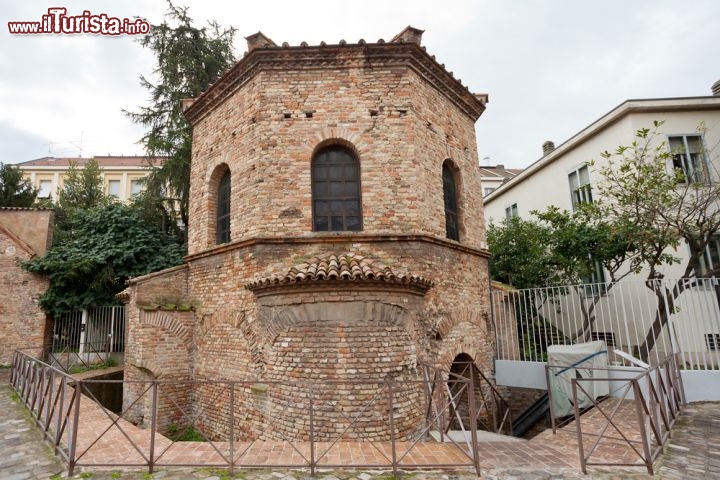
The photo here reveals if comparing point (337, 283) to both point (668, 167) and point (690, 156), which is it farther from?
point (690, 156)

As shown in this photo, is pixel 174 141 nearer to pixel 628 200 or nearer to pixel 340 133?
pixel 340 133

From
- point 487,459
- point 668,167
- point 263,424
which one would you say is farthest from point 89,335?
point 668,167

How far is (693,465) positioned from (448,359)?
3.78 meters

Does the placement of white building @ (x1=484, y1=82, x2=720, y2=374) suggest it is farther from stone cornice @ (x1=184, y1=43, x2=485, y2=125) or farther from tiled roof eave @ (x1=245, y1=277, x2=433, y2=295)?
stone cornice @ (x1=184, y1=43, x2=485, y2=125)

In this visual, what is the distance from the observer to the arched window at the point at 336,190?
787 cm

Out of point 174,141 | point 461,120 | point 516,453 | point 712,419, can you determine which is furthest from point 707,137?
point 174,141

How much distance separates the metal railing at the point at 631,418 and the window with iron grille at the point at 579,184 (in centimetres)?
713

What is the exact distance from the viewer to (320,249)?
24.4 feet

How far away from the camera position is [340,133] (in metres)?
7.94

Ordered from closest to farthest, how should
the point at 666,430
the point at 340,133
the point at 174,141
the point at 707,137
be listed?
the point at 666,430
the point at 340,133
the point at 707,137
the point at 174,141

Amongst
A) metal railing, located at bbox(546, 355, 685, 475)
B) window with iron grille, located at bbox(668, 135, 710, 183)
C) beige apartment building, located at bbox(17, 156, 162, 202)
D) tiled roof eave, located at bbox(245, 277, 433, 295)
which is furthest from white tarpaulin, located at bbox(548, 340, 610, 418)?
beige apartment building, located at bbox(17, 156, 162, 202)

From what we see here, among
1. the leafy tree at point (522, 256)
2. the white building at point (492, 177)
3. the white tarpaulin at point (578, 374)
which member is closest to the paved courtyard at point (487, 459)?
the white tarpaulin at point (578, 374)

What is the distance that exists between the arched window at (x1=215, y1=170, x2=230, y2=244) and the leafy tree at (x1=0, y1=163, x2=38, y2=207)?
16913mm

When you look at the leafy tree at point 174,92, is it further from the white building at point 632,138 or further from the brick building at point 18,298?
the white building at point 632,138
